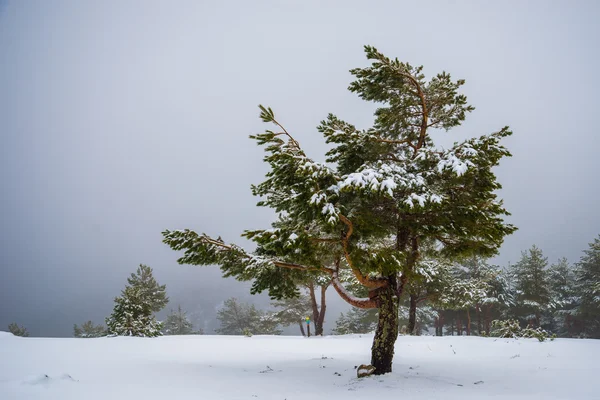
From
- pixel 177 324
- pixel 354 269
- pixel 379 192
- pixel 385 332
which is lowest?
pixel 177 324

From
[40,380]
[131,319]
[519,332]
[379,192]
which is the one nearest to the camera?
[40,380]

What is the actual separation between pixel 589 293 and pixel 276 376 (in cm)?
4180

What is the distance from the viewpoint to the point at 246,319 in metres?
53.2

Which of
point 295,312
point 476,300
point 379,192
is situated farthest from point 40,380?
point 295,312

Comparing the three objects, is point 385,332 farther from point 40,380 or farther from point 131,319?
point 131,319

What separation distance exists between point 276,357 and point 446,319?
141 feet

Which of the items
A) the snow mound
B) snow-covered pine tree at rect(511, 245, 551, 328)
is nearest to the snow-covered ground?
the snow mound

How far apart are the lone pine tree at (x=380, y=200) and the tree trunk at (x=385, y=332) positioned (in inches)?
1.0

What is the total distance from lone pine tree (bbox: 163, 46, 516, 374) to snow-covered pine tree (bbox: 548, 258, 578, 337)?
38886 mm

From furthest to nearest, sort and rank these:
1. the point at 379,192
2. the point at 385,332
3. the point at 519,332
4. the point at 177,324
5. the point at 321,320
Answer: the point at 177,324, the point at 321,320, the point at 519,332, the point at 385,332, the point at 379,192

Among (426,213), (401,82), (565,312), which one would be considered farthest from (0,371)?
(565,312)

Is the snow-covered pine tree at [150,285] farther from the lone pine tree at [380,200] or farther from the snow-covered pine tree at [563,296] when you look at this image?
the snow-covered pine tree at [563,296]

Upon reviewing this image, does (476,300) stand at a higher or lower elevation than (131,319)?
higher

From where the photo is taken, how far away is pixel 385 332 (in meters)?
7.66
